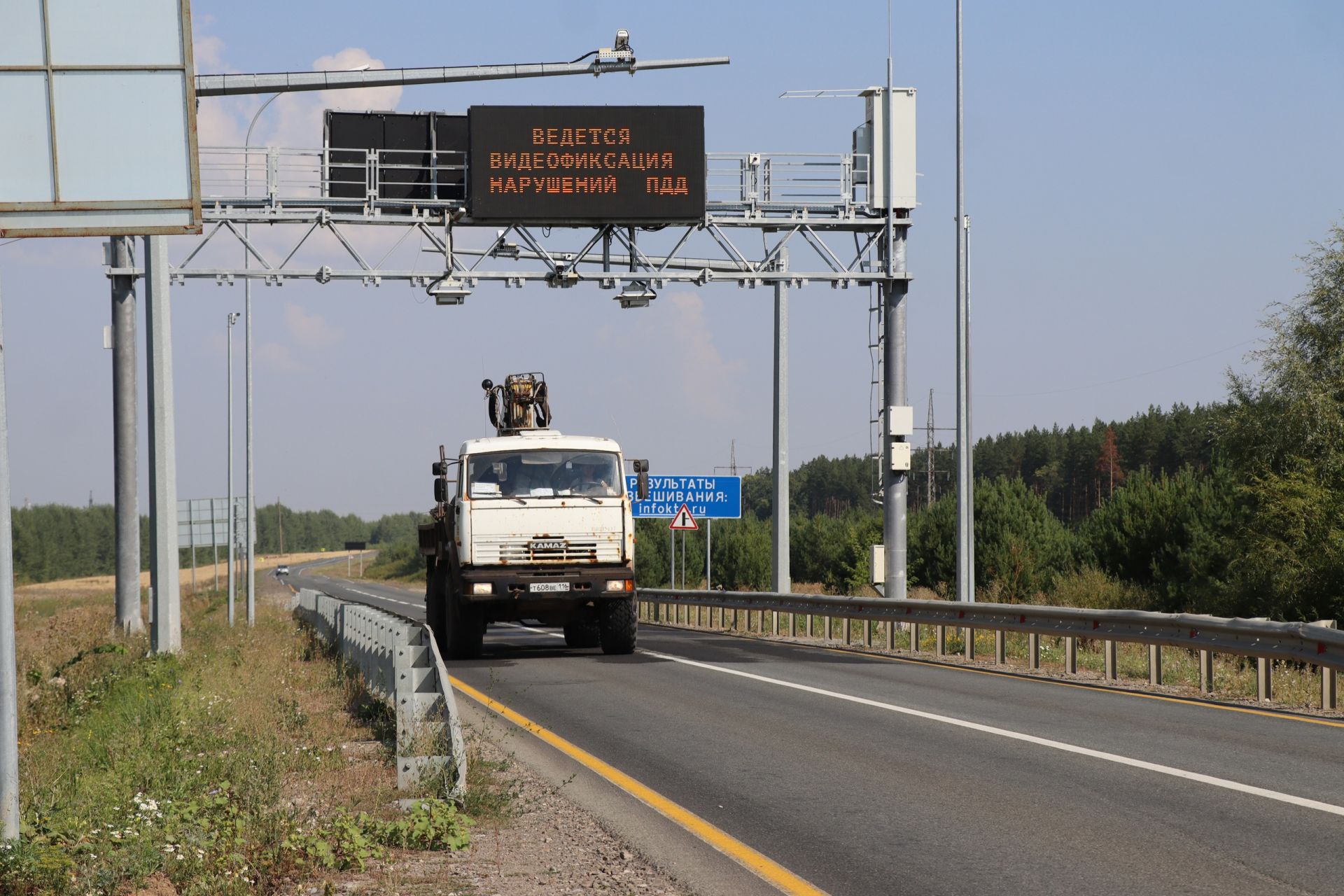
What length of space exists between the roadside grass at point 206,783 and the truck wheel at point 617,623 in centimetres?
405

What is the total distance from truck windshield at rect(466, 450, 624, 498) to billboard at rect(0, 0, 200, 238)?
1361 cm

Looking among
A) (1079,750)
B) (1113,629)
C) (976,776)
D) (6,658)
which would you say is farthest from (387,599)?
(6,658)

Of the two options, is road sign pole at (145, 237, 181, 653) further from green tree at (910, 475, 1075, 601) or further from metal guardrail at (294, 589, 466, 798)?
green tree at (910, 475, 1075, 601)

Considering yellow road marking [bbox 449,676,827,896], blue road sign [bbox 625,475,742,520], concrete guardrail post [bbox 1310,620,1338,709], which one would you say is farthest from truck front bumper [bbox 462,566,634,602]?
blue road sign [bbox 625,475,742,520]

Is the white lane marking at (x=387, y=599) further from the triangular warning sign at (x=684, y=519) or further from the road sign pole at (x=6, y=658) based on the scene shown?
the road sign pole at (x=6, y=658)

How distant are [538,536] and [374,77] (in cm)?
754

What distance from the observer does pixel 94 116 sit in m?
6.42

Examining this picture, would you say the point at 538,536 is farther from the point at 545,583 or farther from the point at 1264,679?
the point at 1264,679

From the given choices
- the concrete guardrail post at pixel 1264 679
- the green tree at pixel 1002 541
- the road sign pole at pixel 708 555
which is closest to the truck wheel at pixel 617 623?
the concrete guardrail post at pixel 1264 679

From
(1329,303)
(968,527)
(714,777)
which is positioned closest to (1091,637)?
(968,527)

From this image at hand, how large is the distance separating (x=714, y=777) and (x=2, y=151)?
5.94m

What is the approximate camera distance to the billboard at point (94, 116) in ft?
20.8

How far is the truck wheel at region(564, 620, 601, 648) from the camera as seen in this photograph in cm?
2333

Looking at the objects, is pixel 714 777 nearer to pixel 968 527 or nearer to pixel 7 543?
pixel 7 543
